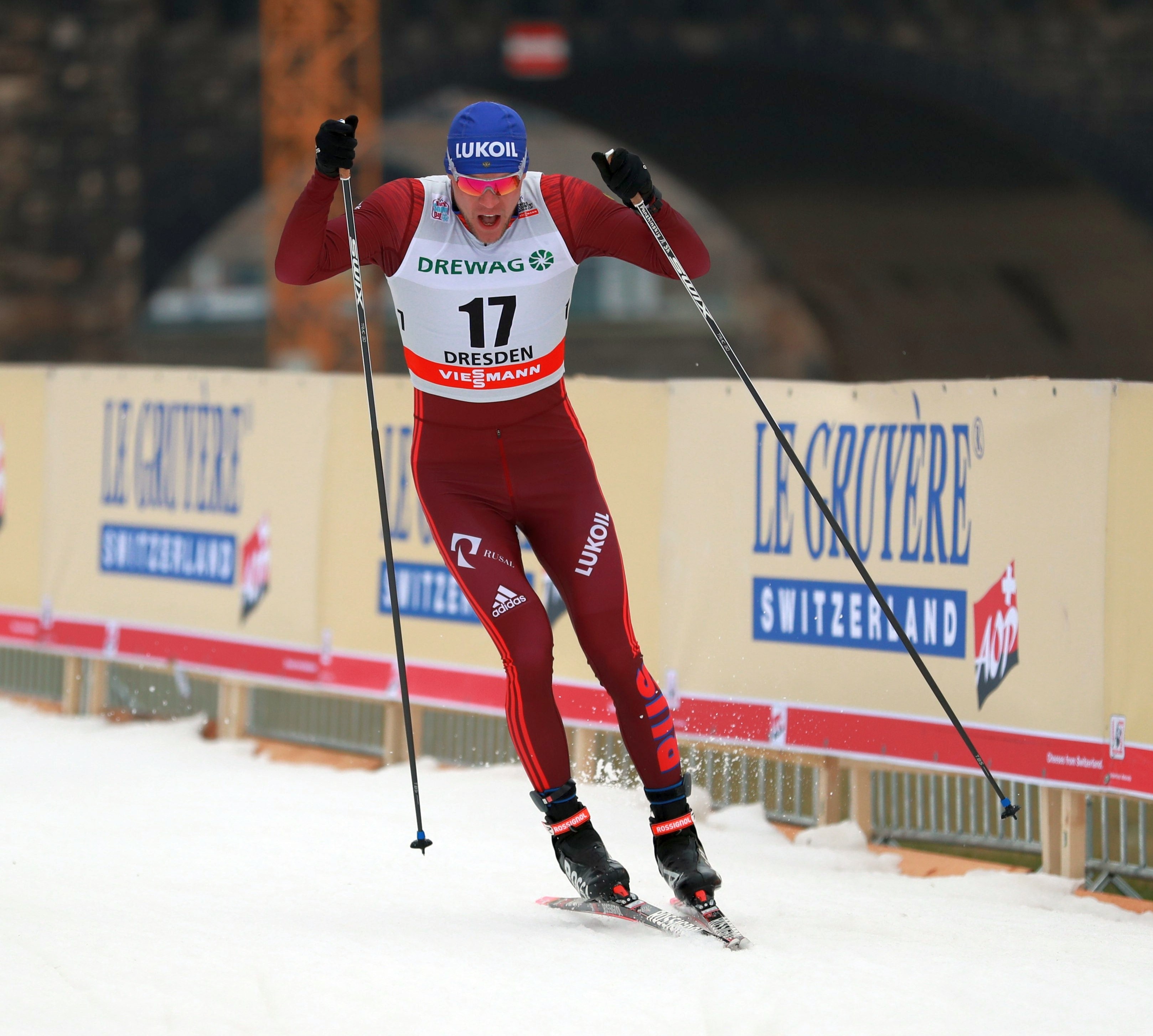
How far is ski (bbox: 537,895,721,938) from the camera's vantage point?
196 inches

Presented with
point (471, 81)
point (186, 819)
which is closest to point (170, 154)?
point (471, 81)

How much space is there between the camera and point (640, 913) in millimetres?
5082

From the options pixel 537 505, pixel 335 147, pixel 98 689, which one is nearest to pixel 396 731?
pixel 98 689

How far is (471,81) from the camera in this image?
2989cm

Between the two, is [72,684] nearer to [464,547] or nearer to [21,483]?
[21,483]

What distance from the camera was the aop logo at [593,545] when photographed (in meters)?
5.25

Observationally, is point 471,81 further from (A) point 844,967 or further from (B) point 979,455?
(A) point 844,967

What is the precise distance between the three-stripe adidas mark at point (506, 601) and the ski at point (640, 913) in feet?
2.89

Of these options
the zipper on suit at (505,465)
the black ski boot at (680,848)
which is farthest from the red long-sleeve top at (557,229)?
the black ski boot at (680,848)

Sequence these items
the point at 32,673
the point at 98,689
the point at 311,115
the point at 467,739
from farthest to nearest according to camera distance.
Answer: the point at 311,115, the point at 32,673, the point at 98,689, the point at 467,739

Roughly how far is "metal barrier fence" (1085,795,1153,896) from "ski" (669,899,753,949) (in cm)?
195

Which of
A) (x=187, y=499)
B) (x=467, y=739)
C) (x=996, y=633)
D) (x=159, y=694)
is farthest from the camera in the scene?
(x=159, y=694)

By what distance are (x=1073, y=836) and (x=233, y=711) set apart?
14.7ft

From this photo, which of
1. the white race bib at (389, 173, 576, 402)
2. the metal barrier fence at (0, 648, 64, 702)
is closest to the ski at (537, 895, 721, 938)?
the white race bib at (389, 173, 576, 402)
